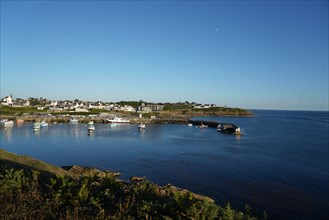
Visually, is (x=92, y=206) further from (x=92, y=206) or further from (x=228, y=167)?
(x=228, y=167)

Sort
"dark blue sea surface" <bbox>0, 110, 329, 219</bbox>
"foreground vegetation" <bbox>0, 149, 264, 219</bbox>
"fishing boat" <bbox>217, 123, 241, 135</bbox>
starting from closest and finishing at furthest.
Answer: "foreground vegetation" <bbox>0, 149, 264, 219</bbox> < "dark blue sea surface" <bbox>0, 110, 329, 219</bbox> < "fishing boat" <bbox>217, 123, 241, 135</bbox>

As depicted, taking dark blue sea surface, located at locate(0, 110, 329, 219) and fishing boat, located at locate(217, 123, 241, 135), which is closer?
dark blue sea surface, located at locate(0, 110, 329, 219)

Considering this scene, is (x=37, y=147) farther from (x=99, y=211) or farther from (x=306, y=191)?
(x=99, y=211)

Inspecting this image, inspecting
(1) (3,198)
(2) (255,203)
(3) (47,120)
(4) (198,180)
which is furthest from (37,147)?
(3) (47,120)

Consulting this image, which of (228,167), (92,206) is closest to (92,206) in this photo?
(92,206)

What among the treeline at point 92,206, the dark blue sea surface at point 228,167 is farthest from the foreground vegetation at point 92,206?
the dark blue sea surface at point 228,167

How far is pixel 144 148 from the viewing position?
1906 inches

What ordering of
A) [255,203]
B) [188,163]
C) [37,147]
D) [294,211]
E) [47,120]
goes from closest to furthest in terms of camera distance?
[294,211] < [255,203] < [188,163] < [37,147] < [47,120]

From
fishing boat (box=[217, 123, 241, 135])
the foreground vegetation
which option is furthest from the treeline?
fishing boat (box=[217, 123, 241, 135])

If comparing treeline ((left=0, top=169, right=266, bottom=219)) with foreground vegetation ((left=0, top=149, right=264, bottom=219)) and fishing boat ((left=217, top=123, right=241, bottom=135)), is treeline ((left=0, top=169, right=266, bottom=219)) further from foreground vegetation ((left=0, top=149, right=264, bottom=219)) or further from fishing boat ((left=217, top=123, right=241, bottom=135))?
fishing boat ((left=217, top=123, right=241, bottom=135))

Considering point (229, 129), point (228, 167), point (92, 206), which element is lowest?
point (228, 167)

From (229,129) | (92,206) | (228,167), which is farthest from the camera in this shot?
(229,129)

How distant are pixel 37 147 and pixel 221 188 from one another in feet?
114

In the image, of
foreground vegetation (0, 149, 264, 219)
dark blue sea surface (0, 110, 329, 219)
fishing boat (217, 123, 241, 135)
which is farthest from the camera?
fishing boat (217, 123, 241, 135)
